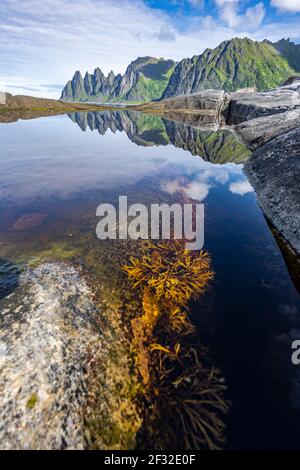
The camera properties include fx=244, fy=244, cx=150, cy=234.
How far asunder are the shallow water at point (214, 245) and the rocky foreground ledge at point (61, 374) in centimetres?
184

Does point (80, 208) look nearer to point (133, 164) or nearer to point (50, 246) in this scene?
point (50, 246)

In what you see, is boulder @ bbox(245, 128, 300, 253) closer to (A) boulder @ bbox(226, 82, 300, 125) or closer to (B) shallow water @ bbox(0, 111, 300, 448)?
(B) shallow water @ bbox(0, 111, 300, 448)

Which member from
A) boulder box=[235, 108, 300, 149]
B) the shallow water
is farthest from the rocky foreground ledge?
boulder box=[235, 108, 300, 149]

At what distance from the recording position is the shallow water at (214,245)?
6.74 metres

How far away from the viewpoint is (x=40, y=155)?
3441 cm

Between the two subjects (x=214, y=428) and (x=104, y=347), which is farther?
(x=104, y=347)

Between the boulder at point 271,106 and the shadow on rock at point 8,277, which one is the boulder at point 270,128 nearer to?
the boulder at point 271,106

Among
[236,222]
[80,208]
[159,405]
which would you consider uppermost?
[80,208]

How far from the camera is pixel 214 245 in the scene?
14.1 metres

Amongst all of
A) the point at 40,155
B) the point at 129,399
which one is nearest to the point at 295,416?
the point at 129,399

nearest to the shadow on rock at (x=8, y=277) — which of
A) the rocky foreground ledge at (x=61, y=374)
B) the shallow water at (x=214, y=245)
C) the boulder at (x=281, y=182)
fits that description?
the shallow water at (x=214, y=245)

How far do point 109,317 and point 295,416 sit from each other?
602 cm
